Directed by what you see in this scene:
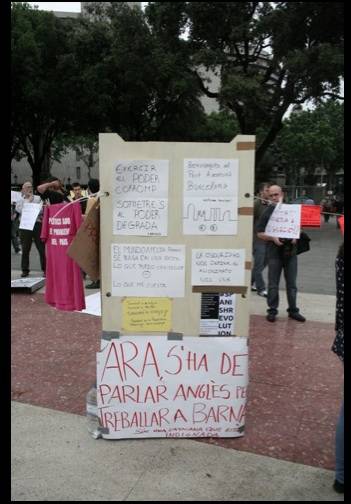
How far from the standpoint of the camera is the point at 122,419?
3398 millimetres

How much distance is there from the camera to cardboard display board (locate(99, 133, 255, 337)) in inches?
124

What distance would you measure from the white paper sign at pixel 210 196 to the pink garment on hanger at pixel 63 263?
95 centimetres

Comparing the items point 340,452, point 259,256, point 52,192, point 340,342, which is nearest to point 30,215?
point 52,192

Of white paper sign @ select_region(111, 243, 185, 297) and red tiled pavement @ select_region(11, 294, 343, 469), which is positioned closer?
white paper sign @ select_region(111, 243, 185, 297)

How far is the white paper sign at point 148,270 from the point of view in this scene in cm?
326

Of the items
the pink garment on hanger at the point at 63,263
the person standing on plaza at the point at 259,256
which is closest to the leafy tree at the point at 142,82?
the person standing on plaza at the point at 259,256

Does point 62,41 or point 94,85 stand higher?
point 62,41

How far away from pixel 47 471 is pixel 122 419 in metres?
0.58

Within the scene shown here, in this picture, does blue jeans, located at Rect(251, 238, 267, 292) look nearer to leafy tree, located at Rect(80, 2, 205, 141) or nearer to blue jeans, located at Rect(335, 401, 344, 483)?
blue jeans, located at Rect(335, 401, 344, 483)

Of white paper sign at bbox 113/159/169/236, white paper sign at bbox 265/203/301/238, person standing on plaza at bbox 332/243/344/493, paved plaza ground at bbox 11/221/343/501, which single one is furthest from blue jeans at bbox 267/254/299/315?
person standing on plaza at bbox 332/243/344/493

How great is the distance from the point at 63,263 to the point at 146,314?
81 centimetres

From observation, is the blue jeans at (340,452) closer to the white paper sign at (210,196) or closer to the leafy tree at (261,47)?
the white paper sign at (210,196)

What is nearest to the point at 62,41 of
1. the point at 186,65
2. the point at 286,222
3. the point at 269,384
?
the point at 186,65

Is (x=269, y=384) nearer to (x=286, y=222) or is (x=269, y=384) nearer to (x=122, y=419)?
(x=122, y=419)
